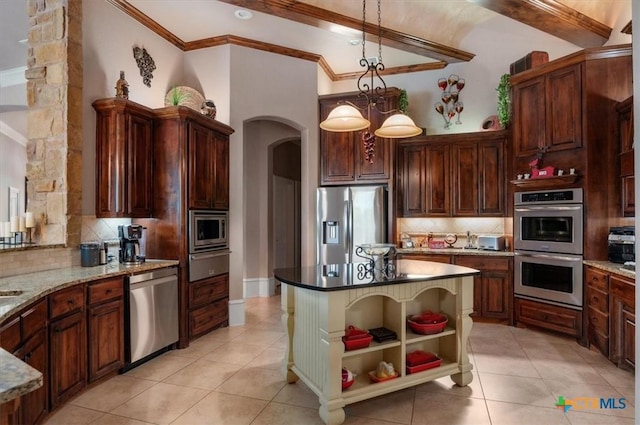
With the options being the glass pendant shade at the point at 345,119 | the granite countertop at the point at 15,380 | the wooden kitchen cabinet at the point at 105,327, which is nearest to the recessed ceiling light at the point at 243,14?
the glass pendant shade at the point at 345,119

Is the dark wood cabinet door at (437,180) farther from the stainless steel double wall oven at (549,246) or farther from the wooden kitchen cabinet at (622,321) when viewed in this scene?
the wooden kitchen cabinet at (622,321)

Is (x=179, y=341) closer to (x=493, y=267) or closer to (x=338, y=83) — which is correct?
(x=493, y=267)

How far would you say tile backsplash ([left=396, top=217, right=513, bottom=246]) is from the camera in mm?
5082

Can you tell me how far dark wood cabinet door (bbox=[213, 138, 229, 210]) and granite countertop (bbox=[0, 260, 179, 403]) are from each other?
96cm

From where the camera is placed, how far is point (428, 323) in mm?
2740

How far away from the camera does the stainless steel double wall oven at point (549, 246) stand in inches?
150

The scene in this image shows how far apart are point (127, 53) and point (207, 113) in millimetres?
1010

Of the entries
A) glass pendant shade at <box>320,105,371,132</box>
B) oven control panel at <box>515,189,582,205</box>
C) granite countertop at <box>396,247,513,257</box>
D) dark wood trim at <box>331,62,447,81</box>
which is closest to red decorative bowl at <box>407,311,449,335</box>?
glass pendant shade at <box>320,105,371,132</box>

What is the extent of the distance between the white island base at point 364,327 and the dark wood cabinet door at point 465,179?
2.22 m

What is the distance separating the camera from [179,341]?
12.1 feet

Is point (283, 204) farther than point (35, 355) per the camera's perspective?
Yes

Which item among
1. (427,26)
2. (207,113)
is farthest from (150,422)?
(427,26)
